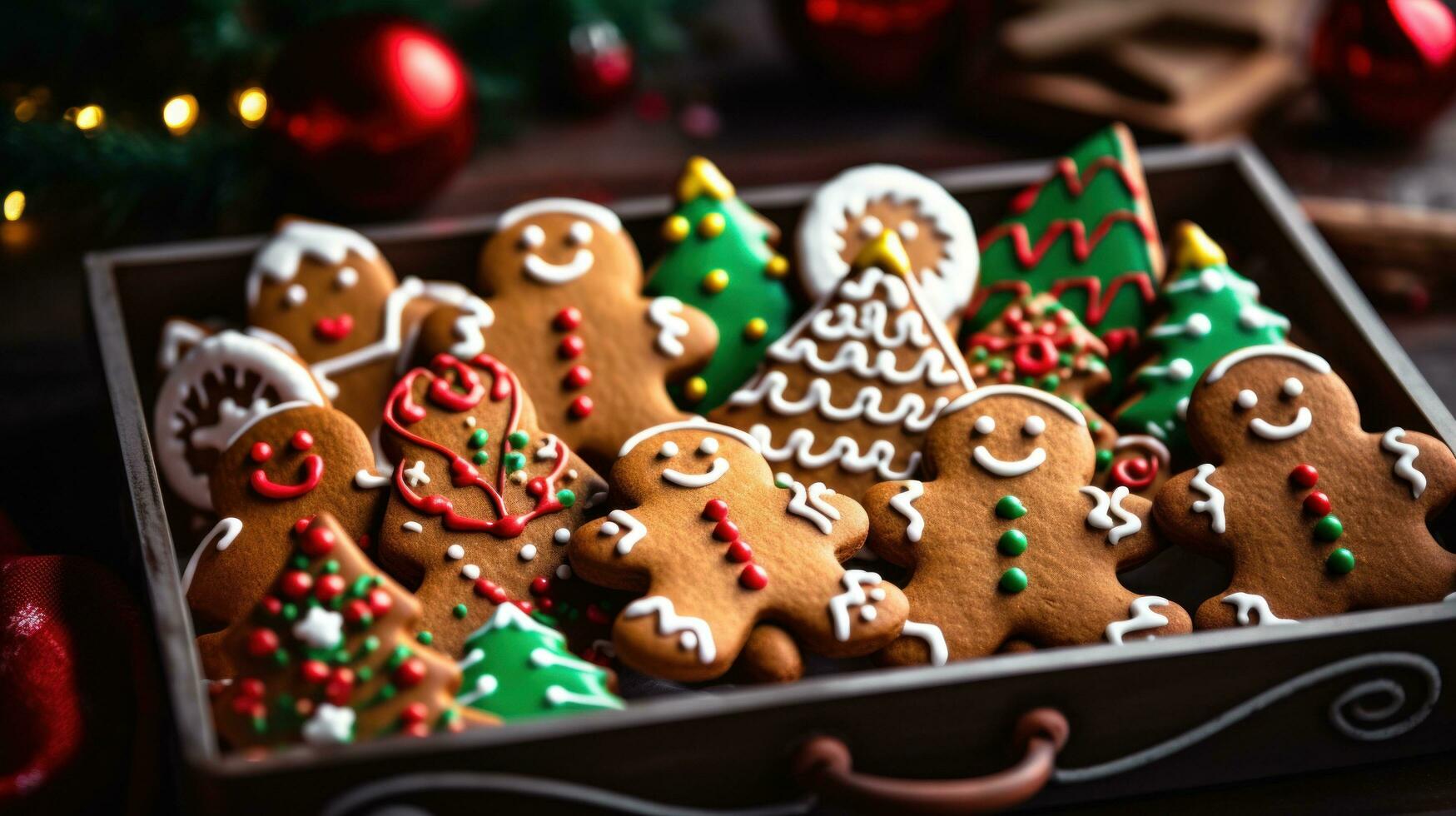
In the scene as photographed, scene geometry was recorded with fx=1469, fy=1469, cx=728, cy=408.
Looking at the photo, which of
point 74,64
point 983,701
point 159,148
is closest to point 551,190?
point 159,148

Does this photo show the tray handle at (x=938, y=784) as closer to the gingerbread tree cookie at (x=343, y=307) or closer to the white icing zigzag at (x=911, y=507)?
the white icing zigzag at (x=911, y=507)

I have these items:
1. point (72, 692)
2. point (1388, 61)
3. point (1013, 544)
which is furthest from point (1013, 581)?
point (1388, 61)

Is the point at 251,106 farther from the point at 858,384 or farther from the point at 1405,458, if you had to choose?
the point at 1405,458

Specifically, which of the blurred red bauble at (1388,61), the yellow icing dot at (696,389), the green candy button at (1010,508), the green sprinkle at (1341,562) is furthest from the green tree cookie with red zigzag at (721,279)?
the blurred red bauble at (1388,61)

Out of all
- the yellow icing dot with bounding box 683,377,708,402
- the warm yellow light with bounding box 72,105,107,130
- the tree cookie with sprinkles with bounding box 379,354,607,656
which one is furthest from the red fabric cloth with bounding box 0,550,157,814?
the warm yellow light with bounding box 72,105,107,130

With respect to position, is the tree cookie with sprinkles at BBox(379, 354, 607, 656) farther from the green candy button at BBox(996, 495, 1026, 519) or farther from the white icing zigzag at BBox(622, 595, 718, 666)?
the green candy button at BBox(996, 495, 1026, 519)

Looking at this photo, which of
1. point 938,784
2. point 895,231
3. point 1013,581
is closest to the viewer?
point 938,784
